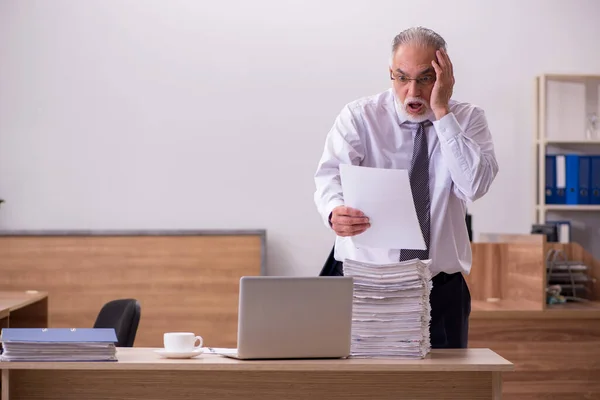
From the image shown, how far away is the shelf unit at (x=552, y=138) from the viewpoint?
5.39m

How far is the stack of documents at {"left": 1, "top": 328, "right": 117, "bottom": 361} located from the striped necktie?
93cm

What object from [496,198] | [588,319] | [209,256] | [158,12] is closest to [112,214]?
[209,256]

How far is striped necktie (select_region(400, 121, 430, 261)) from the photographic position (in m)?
2.51

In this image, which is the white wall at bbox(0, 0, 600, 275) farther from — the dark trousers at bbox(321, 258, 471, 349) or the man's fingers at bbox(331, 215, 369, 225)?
the man's fingers at bbox(331, 215, 369, 225)

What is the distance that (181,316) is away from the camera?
4996mm

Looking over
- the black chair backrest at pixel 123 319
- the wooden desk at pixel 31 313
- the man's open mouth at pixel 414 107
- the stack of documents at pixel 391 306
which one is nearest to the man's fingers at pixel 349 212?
the stack of documents at pixel 391 306

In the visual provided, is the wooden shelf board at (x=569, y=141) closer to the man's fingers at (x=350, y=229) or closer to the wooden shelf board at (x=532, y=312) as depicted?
the wooden shelf board at (x=532, y=312)

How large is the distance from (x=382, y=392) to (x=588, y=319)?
248cm

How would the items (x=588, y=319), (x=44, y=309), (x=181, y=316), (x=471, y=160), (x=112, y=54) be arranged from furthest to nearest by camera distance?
(x=112, y=54), (x=181, y=316), (x=44, y=309), (x=588, y=319), (x=471, y=160)

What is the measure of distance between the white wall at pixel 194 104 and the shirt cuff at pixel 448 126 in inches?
118

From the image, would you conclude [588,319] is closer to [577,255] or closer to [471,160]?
[577,255]

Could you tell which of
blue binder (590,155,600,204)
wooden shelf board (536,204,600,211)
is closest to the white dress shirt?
wooden shelf board (536,204,600,211)

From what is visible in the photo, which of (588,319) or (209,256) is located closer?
(588,319)

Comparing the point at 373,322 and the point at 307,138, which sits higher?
the point at 307,138
